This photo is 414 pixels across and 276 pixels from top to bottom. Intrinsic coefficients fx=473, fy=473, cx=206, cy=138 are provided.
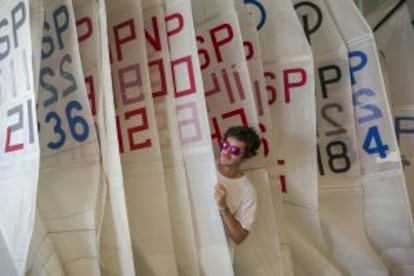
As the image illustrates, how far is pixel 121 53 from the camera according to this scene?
1.04 m

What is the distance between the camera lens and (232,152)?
1047 mm

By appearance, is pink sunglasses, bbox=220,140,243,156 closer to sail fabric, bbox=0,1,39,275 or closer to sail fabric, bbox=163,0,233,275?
sail fabric, bbox=163,0,233,275

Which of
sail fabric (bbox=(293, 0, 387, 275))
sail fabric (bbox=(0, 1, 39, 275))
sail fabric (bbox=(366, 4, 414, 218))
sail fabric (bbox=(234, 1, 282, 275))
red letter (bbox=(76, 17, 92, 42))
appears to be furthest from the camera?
sail fabric (bbox=(366, 4, 414, 218))

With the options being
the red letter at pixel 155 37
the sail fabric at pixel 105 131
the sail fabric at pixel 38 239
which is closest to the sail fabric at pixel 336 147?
the red letter at pixel 155 37

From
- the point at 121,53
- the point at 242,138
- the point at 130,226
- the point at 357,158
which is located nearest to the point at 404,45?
the point at 357,158

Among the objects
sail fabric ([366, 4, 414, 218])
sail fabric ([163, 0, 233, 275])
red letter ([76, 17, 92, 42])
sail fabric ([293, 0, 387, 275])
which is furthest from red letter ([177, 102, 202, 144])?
sail fabric ([366, 4, 414, 218])

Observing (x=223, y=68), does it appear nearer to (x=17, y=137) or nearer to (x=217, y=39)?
(x=217, y=39)

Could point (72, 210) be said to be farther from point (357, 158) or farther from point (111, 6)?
point (357, 158)

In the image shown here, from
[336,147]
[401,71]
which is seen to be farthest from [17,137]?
[401,71]

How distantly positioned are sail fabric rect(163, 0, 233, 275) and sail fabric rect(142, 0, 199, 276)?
1 cm

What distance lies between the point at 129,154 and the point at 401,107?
81cm

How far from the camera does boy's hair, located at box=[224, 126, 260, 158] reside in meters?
1.03

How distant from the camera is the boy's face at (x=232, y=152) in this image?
40.5 inches

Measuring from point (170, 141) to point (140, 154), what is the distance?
2.9 inches
